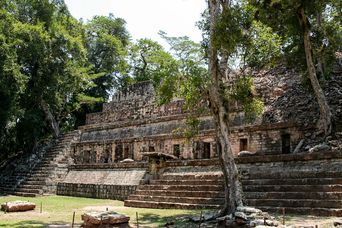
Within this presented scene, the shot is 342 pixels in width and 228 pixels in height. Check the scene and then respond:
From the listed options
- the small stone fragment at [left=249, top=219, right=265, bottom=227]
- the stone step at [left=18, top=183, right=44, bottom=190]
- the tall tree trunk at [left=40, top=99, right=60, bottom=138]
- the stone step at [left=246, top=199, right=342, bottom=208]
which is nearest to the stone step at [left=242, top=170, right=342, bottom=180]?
the stone step at [left=246, top=199, right=342, bottom=208]

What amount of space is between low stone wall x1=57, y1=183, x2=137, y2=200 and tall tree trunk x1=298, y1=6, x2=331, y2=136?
25.7 ft

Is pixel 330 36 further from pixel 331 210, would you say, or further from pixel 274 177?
pixel 331 210

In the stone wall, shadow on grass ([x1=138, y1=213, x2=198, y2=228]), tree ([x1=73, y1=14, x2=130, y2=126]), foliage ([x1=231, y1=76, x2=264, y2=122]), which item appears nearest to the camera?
shadow on grass ([x1=138, y1=213, x2=198, y2=228])

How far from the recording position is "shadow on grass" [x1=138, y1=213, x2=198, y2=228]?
9757mm

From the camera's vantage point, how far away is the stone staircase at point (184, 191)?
12.7 m

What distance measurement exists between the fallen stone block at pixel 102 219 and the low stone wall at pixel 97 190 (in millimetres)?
6900

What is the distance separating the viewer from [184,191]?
13547mm

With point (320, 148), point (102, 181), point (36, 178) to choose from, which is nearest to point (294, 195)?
point (320, 148)

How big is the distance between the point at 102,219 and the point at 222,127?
4023 mm

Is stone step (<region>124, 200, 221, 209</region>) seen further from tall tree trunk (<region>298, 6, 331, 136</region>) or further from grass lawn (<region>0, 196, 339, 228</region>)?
tall tree trunk (<region>298, 6, 331, 136</region>)

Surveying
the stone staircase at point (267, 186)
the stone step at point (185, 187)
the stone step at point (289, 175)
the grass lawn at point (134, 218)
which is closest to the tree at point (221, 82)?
the grass lawn at point (134, 218)

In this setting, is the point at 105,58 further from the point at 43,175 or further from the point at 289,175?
the point at 289,175

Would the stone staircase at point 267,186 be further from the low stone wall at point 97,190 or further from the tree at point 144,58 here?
the tree at point 144,58

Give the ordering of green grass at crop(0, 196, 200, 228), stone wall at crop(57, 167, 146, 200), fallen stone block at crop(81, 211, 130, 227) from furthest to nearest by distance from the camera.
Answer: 1. stone wall at crop(57, 167, 146, 200)
2. green grass at crop(0, 196, 200, 228)
3. fallen stone block at crop(81, 211, 130, 227)
